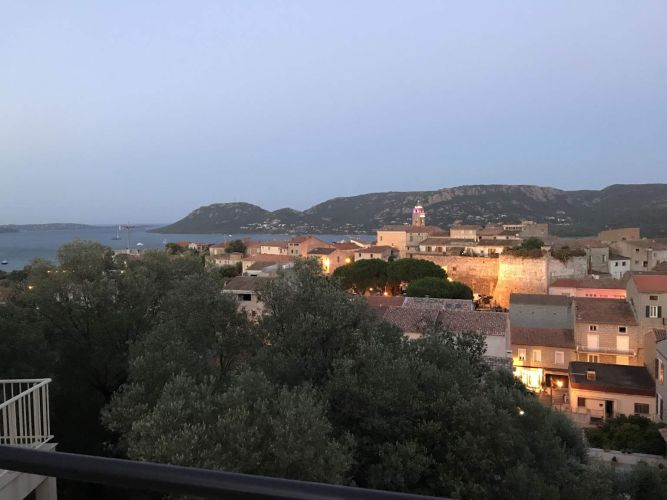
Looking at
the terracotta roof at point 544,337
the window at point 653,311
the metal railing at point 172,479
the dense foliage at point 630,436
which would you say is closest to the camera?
the metal railing at point 172,479

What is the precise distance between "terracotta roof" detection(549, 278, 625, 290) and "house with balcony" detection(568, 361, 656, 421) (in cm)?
1362

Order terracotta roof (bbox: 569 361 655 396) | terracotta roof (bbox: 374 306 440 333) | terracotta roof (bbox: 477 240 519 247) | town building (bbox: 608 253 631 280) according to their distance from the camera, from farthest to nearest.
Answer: terracotta roof (bbox: 477 240 519 247), town building (bbox: 608 253 631 280), terracotta roof (bbox: 374 306 440 333), terracotta roof (bbox: 569 361 655 396)

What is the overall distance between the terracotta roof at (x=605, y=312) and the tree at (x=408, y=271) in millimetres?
14951

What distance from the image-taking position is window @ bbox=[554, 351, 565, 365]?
2778cm

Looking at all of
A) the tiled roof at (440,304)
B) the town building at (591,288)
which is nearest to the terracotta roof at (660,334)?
the town building at (591,288)

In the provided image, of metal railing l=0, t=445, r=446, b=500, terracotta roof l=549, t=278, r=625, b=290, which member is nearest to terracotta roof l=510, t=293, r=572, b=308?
terracotta roof l=549, t=278, r=625, b=290

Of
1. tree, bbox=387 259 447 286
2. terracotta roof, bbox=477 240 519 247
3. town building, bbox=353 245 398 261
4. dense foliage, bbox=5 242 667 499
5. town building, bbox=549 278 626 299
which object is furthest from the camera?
town building, bbox=353 245 398 261

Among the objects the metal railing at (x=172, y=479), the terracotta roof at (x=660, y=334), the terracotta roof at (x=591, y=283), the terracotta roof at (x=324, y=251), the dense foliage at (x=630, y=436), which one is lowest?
the dense foliage at (x=630, y=436)

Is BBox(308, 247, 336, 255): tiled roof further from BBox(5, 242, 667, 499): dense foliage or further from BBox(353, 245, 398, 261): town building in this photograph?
BBox(5, 242, 667, 499): dense foliage

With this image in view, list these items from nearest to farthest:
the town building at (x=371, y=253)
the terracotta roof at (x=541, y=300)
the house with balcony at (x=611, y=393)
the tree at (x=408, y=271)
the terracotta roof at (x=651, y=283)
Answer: the house with balcony at (x=611, y=393) → the terracotta roof at (x=651, y=283) → the terracotta roof at (x=541, y=300) → the tree at (x=408, y=271) → the town building at (x=371, y=253)

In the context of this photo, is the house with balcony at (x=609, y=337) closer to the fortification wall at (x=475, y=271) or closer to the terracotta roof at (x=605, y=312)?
the terracotta roof at (x=605, y=312)

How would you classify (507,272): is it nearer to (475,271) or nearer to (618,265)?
(475,271)

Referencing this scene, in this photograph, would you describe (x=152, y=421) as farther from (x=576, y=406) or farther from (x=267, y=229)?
(x=267, y=229)

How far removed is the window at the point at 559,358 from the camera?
91.1 ft
